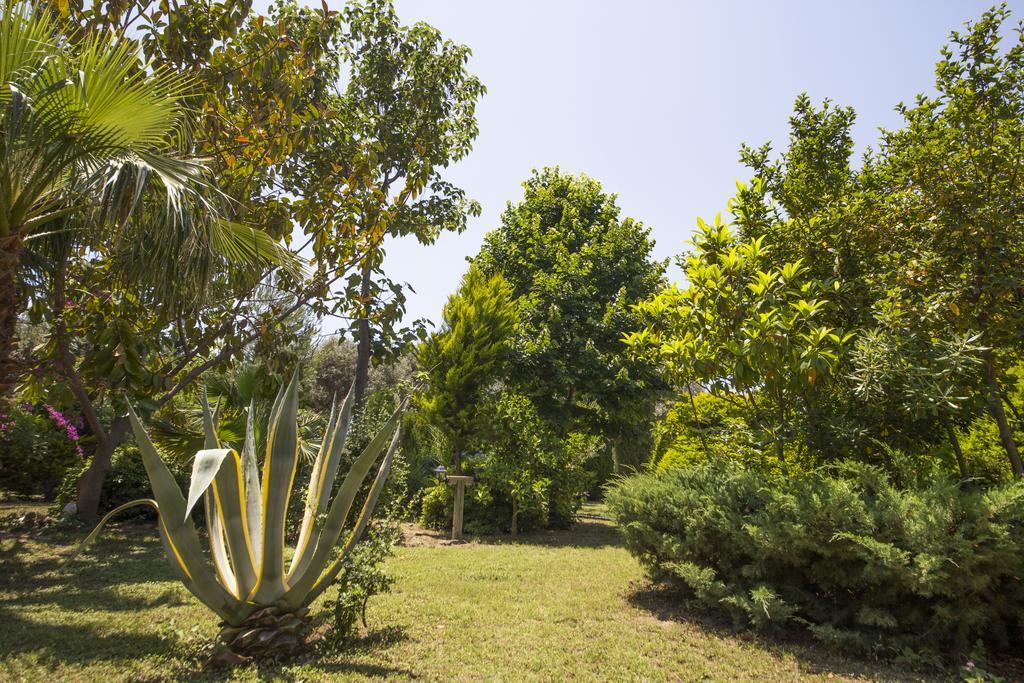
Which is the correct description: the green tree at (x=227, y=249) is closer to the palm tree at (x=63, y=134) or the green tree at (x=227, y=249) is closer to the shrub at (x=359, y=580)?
the palm tree at (x=63, y=134)

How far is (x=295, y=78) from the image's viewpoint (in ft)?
19.9

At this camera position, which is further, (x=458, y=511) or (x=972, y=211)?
(x=458, y=511)

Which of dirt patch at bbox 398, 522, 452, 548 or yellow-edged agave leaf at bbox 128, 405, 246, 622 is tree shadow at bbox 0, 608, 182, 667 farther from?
dirt patch at bbox 398, 522, 452, 548

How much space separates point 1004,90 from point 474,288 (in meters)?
8.48

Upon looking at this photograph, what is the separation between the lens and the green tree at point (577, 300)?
1249 cm

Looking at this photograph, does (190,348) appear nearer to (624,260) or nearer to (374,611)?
(374,611)

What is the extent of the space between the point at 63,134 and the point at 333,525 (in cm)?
317

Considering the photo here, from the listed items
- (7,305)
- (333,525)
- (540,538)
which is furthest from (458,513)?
(7,305)

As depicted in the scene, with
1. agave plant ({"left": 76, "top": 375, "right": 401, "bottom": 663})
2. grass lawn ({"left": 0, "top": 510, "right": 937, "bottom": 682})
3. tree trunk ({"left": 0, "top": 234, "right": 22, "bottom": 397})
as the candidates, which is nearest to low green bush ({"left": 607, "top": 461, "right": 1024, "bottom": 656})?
grass lawn ({"left": 0, "top": 510, "right": 937, "bottom": 682})

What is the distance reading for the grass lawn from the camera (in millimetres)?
3637

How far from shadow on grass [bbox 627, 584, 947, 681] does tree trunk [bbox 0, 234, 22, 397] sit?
212 inches

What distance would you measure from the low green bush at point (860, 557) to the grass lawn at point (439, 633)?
32 cm

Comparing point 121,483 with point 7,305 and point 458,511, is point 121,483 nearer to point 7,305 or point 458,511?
point 458,511

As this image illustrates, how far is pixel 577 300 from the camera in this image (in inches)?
515
